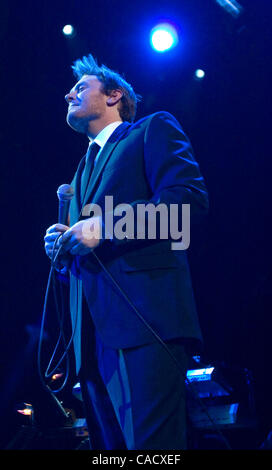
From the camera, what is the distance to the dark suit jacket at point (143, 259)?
1231mm

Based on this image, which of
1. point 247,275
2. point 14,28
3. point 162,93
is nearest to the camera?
point 14,28

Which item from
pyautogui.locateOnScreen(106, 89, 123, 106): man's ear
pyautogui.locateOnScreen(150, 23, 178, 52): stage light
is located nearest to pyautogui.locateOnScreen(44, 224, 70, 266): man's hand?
pyautogui.locateOnScreen(106, 89, 123, 106): man's ear

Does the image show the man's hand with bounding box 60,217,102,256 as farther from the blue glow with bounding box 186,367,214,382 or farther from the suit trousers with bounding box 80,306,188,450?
the blue glow with bounding box 186,367,214,382

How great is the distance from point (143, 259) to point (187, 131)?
2.85 m

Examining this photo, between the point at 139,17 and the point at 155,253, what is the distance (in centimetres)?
255

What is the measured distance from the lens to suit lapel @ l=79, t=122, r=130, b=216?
5.06 ft

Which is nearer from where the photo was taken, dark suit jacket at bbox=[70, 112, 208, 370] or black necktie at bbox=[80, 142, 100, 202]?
dark suit jacket at bbox=[70, 112, 208, 370]

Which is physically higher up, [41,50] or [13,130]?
[41,50]

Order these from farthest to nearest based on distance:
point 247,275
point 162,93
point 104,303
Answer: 1. point 247,275
2. point 162,93
3. point 104,303

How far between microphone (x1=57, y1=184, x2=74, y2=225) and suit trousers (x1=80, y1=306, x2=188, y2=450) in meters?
0.45

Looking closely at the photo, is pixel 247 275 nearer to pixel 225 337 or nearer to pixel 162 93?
pixel 225 337

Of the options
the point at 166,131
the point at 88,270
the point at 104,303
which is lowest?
the point at 104,303
